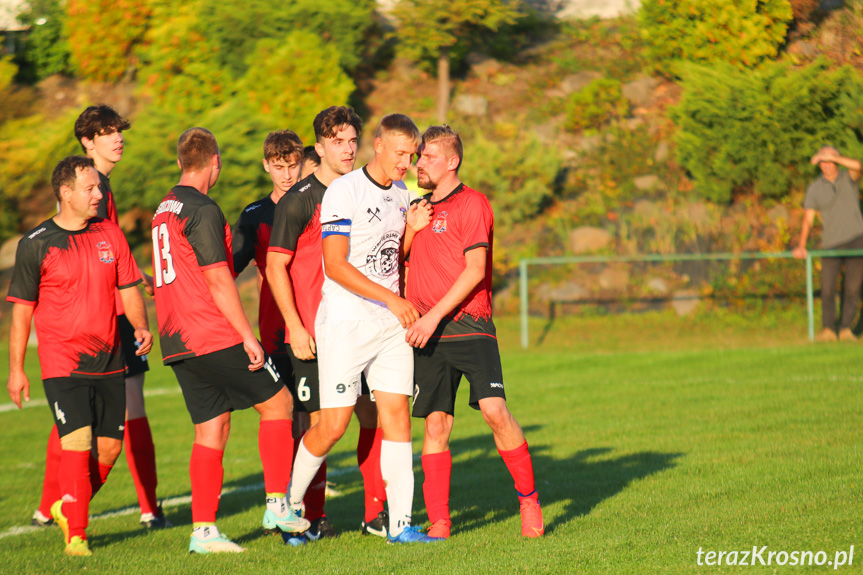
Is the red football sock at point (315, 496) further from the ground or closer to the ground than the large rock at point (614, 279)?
closer to the ground

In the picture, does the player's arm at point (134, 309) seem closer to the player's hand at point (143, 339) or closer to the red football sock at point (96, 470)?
the player's hand at point (143, 339)

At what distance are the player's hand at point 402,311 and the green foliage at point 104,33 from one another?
70.0ft

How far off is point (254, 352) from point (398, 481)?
109 centimetres

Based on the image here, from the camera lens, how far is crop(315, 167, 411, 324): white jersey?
15.9 feet

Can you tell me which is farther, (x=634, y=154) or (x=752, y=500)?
(x=634, y=154)

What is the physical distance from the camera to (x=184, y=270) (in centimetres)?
505

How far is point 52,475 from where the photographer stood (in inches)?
237

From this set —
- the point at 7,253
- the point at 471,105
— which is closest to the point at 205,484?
the point at 7,253

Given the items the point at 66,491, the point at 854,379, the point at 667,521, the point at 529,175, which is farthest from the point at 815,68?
the point at 66,491

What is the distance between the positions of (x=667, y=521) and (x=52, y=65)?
24.5 metres

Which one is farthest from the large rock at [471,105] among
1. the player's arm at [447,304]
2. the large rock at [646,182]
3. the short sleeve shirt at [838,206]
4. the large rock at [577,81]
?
the player's arm at [447,304]

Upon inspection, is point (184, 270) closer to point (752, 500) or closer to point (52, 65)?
point (752, 500)

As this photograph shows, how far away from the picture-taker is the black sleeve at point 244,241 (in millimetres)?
5984

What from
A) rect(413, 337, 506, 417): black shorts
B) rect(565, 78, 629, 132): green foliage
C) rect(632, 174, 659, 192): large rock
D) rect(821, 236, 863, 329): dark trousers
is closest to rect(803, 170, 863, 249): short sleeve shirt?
rect(821, 236, 863, 329): dark trousers
